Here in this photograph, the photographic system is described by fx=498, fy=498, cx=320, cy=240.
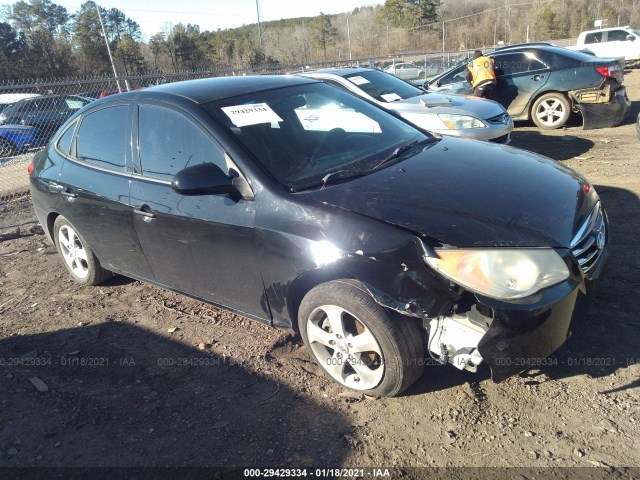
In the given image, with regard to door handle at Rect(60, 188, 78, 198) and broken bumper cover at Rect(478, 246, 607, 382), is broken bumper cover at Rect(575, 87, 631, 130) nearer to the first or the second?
broken bumper cover at Rect(478, 246, 607, 382)

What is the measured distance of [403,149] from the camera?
3.51m

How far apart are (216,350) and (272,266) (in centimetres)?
92

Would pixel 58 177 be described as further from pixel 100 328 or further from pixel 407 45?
pixel 407 45

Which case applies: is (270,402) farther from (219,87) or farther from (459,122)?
(459,122)

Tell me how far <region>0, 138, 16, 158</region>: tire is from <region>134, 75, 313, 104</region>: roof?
10.0 metres

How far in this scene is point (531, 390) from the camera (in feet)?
8.89

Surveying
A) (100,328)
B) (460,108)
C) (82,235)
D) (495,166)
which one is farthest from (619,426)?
(460,108)

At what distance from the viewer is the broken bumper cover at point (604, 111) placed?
8.77 meters

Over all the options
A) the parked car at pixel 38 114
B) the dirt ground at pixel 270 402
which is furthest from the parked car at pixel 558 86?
the parked car at pixel 38 114

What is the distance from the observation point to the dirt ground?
2.42m

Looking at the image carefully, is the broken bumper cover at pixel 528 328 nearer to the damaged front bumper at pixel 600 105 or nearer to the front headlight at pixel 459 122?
the front headlight at pixel 459 122

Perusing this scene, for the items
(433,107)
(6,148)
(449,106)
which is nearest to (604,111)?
(449,106)

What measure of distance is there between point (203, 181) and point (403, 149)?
1442 mm

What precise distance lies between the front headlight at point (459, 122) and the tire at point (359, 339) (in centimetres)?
474
